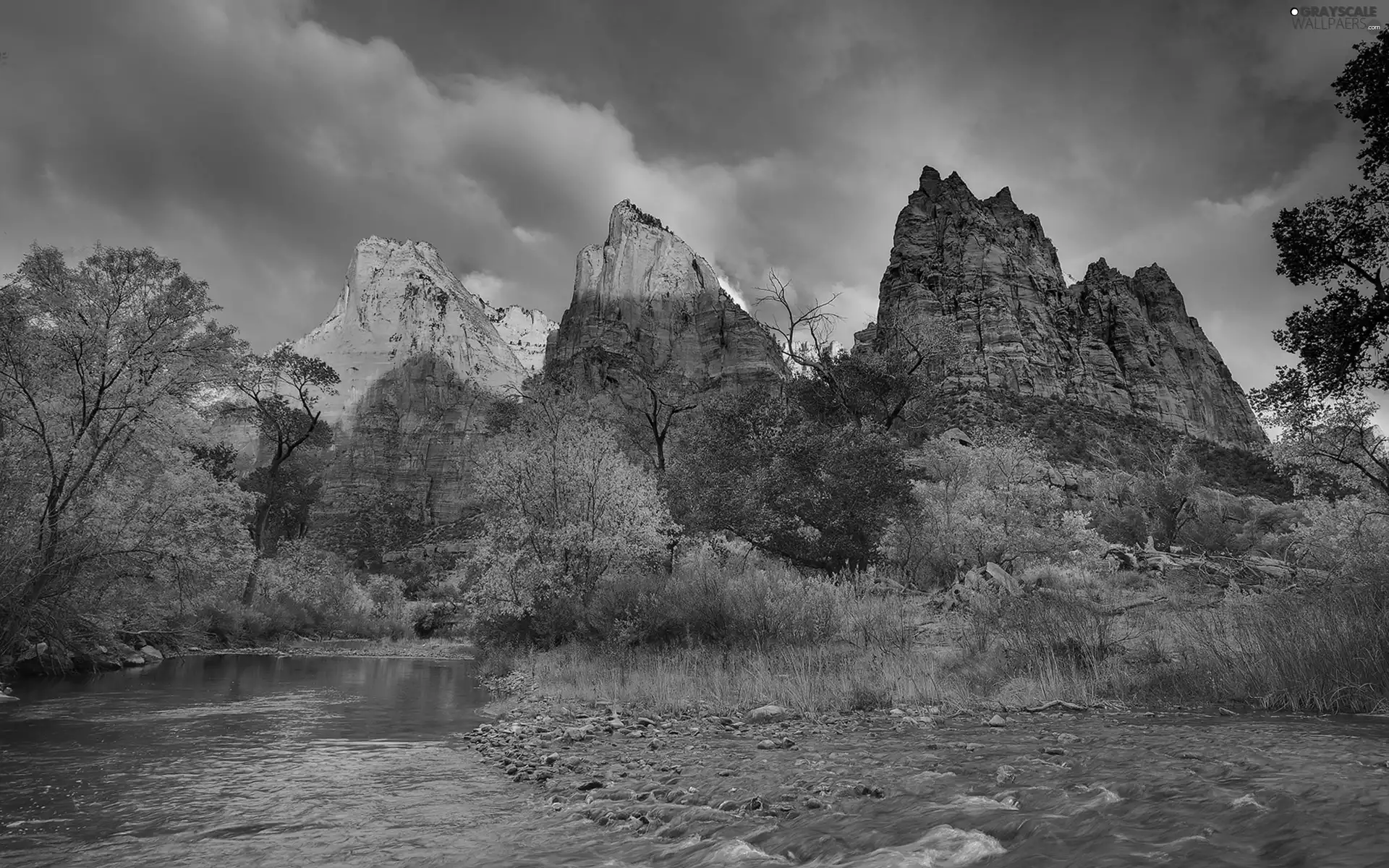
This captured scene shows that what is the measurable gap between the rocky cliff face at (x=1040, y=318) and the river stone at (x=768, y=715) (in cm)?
10780

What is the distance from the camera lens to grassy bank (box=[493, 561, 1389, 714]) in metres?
8.04

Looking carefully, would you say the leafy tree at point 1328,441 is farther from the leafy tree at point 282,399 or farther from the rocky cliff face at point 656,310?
the rocky cliff face at point 656,310

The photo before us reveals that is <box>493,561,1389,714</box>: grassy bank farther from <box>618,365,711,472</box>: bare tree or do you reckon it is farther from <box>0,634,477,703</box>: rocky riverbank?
<box>618,365,711,472</box>: bare tree

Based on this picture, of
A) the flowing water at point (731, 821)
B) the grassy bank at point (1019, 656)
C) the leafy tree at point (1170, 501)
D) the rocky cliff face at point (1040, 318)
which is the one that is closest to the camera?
the flowing water at point (731, 821)

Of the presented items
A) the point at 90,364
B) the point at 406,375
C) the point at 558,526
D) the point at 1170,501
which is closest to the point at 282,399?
the point at 90,364

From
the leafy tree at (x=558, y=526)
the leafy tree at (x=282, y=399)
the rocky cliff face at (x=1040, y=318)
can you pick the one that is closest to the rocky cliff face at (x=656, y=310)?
the rocky cliff face at (x=1040, y=318)

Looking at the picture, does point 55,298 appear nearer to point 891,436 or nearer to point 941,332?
point 891,436

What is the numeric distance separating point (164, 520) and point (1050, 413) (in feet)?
305

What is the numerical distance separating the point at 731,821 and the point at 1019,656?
8063mm

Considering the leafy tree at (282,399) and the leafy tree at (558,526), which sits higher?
the leafy tree at (282,399)

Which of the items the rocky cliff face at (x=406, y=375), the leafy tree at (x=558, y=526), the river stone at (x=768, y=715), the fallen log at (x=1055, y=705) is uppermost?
the rocky cliff face at (x=406, y=375)

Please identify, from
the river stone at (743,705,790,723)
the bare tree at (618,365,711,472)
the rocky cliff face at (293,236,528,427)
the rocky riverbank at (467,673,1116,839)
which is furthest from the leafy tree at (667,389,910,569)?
the rocky cliff face at (293,236,528,427)

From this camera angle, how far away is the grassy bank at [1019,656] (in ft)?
26.4

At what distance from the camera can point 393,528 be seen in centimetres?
9031
